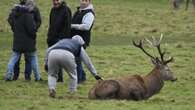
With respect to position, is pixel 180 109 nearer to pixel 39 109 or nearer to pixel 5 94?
pixel 39 109

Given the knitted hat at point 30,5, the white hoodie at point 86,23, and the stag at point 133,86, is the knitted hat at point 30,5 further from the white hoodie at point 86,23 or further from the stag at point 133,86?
the stag at point 133,86

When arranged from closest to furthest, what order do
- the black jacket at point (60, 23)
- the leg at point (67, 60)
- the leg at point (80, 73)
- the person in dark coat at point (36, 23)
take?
the leg at point (67, 60), the black jacket at point (60, 23), the leg at point (80, 73), the person in dark coat at point (36, 23)

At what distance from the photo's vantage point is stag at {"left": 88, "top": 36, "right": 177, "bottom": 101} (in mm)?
13398

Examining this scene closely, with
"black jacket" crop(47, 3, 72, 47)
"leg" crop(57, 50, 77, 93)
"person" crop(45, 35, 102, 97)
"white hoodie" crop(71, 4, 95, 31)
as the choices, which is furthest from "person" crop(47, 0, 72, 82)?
"leg" crop(57, 50, 77, 93)

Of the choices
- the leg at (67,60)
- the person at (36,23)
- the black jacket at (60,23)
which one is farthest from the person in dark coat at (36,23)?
the leg at (67,60)

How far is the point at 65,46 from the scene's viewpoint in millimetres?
13375

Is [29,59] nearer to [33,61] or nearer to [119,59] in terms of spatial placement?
[33,61]

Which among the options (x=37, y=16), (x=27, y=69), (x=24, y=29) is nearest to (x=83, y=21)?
(x=37, y=16)

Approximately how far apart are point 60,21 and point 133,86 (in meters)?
2.75

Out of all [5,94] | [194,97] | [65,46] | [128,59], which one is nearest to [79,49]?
[65,46]

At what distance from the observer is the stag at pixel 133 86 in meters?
13.4

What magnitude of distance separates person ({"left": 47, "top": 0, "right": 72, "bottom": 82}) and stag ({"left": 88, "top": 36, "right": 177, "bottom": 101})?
2.17 m

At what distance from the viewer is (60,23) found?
1559 centimetres

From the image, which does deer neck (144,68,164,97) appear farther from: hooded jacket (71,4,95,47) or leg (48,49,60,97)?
hooded jacket (71,4,95,47)
